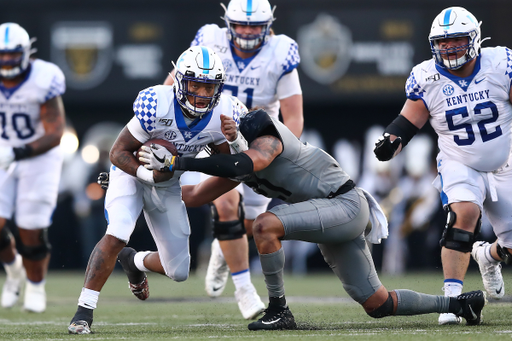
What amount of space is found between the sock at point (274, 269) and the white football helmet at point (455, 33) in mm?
1619

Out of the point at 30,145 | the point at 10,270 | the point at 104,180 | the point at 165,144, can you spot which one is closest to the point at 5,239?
the point at 10,270

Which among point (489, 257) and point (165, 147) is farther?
point (489, 257)

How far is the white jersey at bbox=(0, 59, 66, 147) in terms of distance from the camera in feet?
20.5

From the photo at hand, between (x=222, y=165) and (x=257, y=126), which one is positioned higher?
(x=257, y=126)

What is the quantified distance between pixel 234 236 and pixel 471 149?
1710 mm

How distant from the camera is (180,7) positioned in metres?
10.2

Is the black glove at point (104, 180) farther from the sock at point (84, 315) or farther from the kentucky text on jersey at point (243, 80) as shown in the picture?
the kentucky text on jersey at point (243, 80)

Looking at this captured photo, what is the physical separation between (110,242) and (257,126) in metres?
1.02

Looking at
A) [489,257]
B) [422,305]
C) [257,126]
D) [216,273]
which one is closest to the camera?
[257,126]

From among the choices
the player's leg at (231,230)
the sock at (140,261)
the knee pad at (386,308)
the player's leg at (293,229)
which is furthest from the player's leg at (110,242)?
the knee pad at (386,308)

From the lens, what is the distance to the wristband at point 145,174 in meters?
4.52

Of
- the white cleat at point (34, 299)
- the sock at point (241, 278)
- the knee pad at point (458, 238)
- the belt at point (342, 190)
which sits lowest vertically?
the white cleat at point (34, 299)

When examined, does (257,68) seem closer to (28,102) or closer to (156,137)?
(156,137)

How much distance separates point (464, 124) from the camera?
200 inches
